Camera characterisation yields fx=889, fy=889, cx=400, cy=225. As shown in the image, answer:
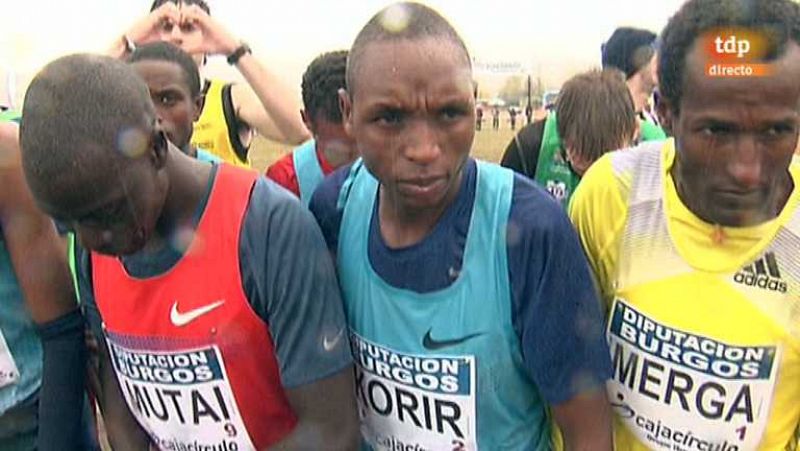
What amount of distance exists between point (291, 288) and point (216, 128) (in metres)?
2.59

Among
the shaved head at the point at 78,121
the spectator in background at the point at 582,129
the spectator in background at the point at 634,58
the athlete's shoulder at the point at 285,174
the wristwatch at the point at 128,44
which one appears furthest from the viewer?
the spectator in background at the point at 634,58

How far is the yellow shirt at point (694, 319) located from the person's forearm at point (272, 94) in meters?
2.32

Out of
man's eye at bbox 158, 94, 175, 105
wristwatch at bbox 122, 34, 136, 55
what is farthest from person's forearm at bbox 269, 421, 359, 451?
wristwatch at bbox 122, 34, 136, 55

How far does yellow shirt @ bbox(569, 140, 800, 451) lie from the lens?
6.46 ft

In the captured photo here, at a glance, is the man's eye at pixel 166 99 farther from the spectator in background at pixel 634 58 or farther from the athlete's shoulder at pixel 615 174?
the spectator in background at pixel 634 58

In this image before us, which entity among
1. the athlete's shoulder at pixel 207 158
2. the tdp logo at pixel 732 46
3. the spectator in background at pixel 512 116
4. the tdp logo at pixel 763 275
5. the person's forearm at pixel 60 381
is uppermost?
the tdp logo at pixel 732 46

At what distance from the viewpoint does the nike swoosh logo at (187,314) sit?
1967 mm

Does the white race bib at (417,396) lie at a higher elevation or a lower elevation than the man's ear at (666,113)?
lower

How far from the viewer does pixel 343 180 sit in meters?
2.31

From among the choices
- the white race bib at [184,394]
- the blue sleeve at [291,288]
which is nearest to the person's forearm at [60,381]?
the white race bib at [184,394]

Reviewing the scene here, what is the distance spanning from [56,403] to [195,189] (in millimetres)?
752

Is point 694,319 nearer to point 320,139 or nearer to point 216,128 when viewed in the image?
point 320,139

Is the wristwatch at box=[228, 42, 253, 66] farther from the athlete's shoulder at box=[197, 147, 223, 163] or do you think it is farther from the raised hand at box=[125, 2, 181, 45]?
the athlete's shoulder at box=[197, 147, 223, 163]

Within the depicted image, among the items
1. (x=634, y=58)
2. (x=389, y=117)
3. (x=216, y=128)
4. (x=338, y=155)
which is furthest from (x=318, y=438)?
(x=634, y=58)
